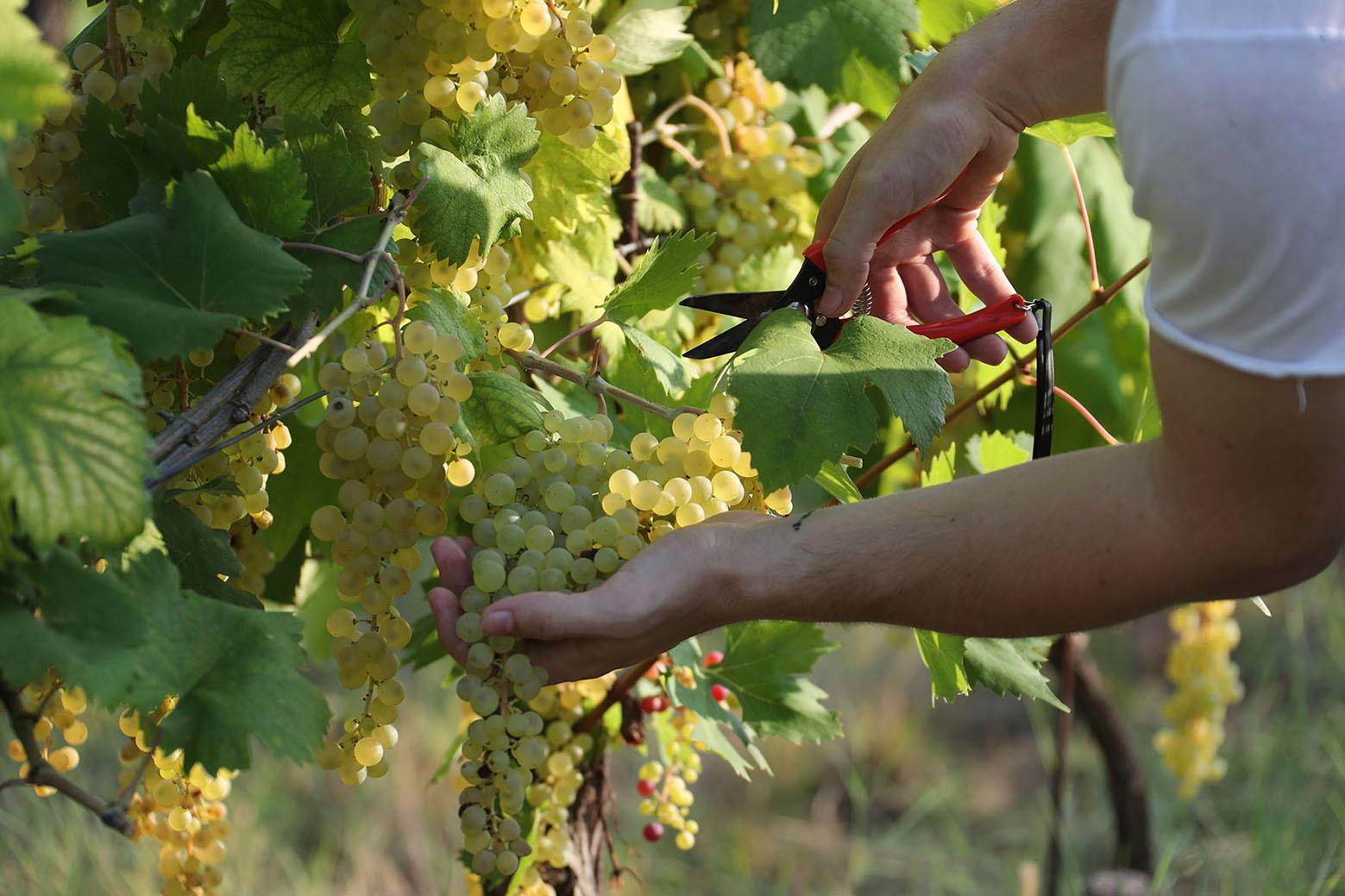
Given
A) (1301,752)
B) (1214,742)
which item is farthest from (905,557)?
(1301,752)

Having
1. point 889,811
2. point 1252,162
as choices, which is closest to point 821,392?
point 1252,162

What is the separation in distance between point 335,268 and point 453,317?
0.10 meters

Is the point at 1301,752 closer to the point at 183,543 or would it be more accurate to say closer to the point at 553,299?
the point at 553,299

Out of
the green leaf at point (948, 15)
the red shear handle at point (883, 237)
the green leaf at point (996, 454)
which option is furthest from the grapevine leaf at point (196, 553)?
the green leaf at point (948, 15)

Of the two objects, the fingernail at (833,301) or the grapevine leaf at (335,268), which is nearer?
the grapevine leaf at (335,268)

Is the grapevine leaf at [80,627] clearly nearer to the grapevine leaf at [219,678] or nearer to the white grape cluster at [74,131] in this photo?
the grapevine leaf at [219,678]

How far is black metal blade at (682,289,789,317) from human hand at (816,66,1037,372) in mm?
63

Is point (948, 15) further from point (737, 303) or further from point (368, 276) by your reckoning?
point (368, 276)

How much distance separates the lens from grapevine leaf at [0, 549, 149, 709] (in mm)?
586

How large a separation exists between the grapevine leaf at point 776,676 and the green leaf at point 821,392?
429 mm

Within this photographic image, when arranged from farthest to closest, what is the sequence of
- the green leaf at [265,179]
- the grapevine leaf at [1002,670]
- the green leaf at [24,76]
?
the grapevine leaf at [1002,670], the green leaf at [265,179], the green leaf at [24,76]

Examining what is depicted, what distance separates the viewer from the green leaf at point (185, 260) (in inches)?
27.6

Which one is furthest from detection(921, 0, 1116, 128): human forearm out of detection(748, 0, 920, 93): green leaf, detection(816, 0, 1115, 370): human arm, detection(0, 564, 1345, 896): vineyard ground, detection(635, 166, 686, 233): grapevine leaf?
detection(0, 564, 1345, 896): vineyard ground

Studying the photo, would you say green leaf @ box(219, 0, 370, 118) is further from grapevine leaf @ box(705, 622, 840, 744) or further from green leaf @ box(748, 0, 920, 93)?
grapevine leaf @ box(705, 622, 840, 744)
